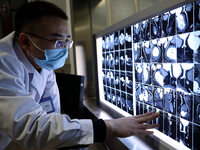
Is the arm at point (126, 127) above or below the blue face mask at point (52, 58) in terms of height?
below

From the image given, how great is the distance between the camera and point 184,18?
0.51 meters

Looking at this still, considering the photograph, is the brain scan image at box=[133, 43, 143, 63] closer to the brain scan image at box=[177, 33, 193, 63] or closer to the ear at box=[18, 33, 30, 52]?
the brain scan image at box=[177, 33, 193, 63]

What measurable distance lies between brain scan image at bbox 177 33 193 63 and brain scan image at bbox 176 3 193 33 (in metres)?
0.02

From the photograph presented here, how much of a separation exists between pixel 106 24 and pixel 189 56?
96cm

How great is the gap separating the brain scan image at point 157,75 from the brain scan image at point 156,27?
116mm

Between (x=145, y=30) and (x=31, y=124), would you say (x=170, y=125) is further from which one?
(x=31, y=124)

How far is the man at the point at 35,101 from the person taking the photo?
52 centimetres

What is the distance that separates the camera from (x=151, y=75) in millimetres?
678

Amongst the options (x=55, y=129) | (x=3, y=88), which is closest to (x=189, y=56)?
(x=55, y=129)

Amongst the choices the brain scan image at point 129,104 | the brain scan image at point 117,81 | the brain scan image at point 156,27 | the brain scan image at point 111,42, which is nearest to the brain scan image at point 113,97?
the brain scan image at point 117,81

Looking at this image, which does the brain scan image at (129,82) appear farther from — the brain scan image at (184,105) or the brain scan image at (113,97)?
the brain scan image at (184,105)

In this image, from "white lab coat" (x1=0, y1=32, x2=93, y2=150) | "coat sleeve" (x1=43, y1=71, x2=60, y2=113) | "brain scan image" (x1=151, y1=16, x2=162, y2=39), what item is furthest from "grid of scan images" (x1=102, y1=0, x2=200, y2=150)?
"coat sleeve" (x1=43, y1=71, x2=60, y2=113)

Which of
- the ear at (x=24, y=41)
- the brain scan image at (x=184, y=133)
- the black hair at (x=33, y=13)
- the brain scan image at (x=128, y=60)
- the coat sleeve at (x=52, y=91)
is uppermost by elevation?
the black hair at (x=33, y=13)

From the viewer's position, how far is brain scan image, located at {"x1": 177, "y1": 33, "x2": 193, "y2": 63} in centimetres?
50
